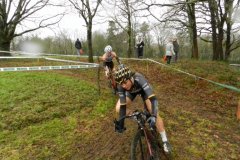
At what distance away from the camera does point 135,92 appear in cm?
520

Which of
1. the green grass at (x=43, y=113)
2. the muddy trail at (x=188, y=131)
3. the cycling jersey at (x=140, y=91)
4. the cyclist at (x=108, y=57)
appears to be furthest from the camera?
the cyclist at (x=108, y=57)

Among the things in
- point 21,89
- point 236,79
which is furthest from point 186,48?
point 21,89

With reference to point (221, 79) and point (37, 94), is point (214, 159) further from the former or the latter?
point (221, 79)

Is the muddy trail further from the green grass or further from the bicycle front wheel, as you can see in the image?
the bicycle front wheel

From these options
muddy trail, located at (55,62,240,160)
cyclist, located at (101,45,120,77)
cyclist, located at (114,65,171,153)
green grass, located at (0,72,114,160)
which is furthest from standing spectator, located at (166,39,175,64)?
cyclist, located at (114,65,171,153)

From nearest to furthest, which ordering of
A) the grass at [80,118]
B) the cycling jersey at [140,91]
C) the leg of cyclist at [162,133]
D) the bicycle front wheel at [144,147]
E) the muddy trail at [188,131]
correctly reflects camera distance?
the bicycle front wheel at [144,147], the cycling jersey at [140,91], the leg of cyclist at [162,133], the muddy trail at [188,131], the grass at [80,118]

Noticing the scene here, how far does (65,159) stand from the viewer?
570 centimetres

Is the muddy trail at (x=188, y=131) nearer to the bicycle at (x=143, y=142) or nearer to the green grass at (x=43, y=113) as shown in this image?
the green grass at (x=43, y=113)

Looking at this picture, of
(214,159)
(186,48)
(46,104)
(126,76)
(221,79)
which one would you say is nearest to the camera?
(126,76)

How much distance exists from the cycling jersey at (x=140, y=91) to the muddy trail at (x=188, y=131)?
1.33m

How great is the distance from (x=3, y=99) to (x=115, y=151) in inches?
188

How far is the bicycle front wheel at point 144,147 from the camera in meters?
4.62

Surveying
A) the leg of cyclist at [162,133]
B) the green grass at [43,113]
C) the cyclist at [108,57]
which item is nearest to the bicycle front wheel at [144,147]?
the leg of cyclist at [162,133]

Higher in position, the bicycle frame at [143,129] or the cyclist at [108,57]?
the cyclist at [108,57]
